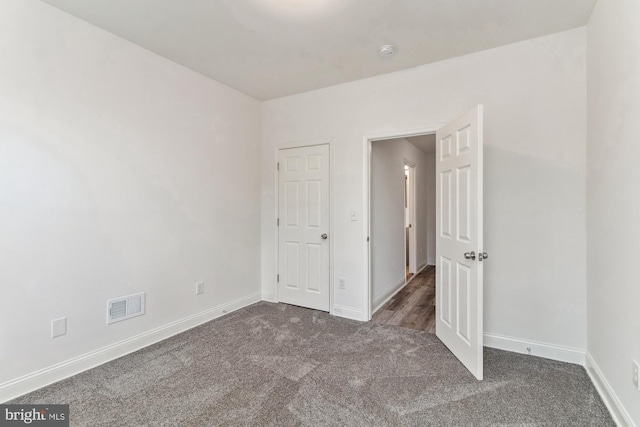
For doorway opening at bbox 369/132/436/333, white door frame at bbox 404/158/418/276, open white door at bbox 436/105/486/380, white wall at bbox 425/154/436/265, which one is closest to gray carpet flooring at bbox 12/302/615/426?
open white door at bbox 436/105/486/380

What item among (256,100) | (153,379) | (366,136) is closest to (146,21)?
(256,100)

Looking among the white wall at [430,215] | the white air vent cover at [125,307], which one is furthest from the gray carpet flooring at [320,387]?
the white wall at [430,215]

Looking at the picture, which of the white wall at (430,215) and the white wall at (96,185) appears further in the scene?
the white wall at (430,215)

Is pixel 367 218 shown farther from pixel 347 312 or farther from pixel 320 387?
pixel 320 387

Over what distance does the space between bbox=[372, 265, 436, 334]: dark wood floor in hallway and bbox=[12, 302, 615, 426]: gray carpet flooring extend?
37 centimetres

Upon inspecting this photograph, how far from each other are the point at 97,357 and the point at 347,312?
2.29 m

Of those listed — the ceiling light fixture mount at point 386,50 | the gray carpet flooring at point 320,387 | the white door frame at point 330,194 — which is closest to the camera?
the gray carpet flooring at point 320,387

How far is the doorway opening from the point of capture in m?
3.52

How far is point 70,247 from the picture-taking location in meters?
2.20

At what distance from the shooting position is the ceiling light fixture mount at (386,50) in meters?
2.59

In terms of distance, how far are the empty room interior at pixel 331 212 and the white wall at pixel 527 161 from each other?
0.02 m

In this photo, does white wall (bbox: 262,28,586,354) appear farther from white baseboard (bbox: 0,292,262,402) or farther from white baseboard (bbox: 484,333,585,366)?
white baseboard (bbox: 0,292,262,402)

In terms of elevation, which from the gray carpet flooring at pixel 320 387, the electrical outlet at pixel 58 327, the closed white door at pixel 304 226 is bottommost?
the gray carpet flooring at pixel 320 387

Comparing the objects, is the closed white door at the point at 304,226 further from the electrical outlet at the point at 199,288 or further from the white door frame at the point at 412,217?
the white door frame at the point at 412,217
